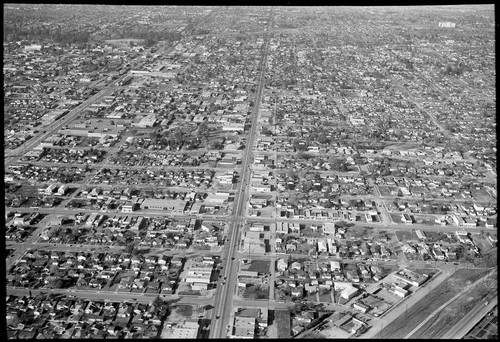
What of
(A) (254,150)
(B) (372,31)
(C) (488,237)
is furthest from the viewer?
(B) (372,31)

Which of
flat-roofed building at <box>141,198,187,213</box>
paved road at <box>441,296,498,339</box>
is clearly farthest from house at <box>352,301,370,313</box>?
flat-roofed building at <box>141,198,187,213</box>

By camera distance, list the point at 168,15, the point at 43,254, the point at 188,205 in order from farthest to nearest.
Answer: the point at 168,15
the point at 188,205
the point at 43,254

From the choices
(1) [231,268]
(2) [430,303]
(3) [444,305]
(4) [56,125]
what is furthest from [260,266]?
(4) [56,125]

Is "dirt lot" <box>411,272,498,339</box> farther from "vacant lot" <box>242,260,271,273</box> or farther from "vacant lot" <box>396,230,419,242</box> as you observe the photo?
"vacant lot" <box>242,260,271,273</box>

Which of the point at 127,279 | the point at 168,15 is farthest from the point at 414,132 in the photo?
the point at 168,15

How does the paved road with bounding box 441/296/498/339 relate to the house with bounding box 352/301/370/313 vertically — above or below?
below

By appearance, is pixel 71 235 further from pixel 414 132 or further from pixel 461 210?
pixel 414 132
